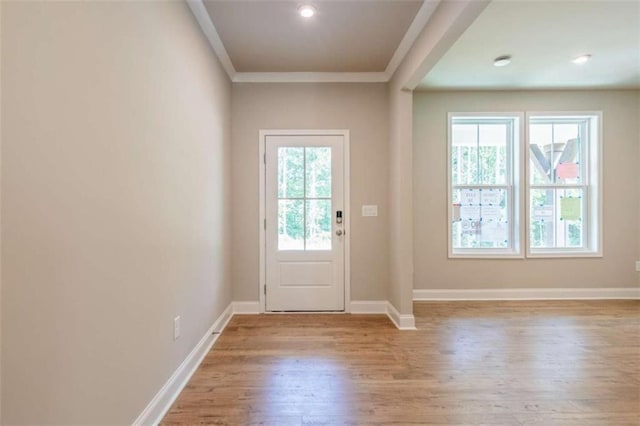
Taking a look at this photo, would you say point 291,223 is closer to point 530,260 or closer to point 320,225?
point 320,225

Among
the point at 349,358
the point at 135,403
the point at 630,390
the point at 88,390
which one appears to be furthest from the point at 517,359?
the point at 88,390

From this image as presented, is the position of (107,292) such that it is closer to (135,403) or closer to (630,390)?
(135,403)

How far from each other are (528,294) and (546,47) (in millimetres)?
2801

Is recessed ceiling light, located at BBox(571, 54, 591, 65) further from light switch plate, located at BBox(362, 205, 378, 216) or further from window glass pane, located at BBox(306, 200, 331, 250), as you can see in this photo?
window glass pane, located at BBox(306, 200, 331, 250)

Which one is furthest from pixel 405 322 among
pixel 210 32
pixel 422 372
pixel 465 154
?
pixel 210 32

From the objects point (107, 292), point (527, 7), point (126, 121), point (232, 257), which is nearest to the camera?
point (107, 292)

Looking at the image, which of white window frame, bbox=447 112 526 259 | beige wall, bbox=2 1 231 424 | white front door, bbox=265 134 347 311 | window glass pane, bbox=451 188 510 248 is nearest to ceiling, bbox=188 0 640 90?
white window frame, bbox=447 112 526 259

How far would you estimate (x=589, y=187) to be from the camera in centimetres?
395

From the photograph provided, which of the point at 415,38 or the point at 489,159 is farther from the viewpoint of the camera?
the point at 489,159

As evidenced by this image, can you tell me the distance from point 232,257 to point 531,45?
3599 millimetres

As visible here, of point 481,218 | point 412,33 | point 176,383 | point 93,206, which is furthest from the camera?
point 481,218

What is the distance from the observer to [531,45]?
111 inches

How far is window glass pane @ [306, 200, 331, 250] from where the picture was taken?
345cm

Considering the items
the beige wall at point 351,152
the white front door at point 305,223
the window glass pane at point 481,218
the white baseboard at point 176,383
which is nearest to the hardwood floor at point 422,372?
the white baseboard at point 176,383
